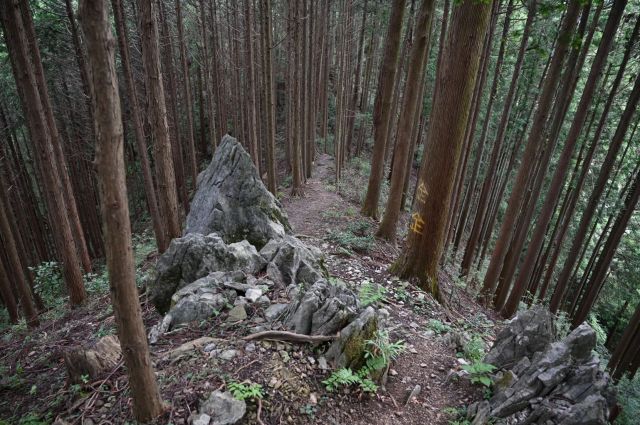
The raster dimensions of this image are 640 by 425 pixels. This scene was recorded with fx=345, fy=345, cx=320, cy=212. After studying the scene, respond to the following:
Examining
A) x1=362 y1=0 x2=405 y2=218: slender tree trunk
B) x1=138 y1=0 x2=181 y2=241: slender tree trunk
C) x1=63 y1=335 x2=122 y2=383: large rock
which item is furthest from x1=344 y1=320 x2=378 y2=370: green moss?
x1=362 y1=0 x2=405 y2=218: slender tree trunk

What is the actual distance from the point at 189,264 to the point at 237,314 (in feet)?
A: 4.74

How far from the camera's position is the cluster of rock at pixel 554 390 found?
2.96 metres

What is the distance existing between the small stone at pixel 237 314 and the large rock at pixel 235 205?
2.49 m

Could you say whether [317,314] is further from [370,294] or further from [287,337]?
[370,294]

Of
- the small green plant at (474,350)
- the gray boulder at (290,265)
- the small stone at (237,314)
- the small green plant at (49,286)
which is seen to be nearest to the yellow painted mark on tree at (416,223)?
the gray boulder at (290,265)

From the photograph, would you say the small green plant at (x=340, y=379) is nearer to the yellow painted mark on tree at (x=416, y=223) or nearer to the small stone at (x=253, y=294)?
the small stone at (x=253, y=294)

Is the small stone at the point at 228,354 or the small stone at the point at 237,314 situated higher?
the small stone at the point at 228,354

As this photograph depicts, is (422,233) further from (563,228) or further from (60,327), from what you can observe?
(563,228)

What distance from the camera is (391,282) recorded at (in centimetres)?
646

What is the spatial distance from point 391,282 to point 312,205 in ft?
25.4

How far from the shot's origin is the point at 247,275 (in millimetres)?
5312

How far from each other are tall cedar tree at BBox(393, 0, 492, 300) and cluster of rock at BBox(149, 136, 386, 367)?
1592 millimetres

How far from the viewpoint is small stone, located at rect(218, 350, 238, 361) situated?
3638 mm

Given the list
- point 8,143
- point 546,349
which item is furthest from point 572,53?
point 8,143
